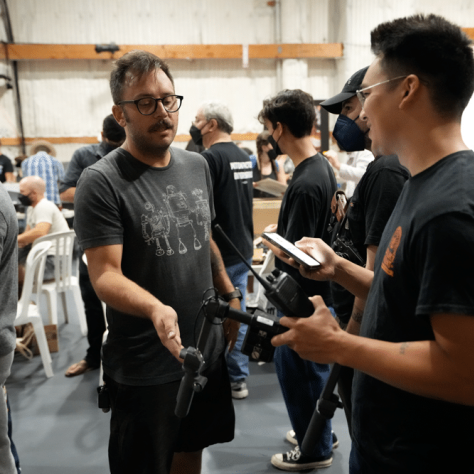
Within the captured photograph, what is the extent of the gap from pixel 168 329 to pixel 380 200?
0.73 meters

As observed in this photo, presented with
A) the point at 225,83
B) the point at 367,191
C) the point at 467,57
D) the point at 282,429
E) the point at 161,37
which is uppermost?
the point at 161,37

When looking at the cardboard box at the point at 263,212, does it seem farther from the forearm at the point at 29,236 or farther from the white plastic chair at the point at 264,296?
the forearm at the point at 29,236

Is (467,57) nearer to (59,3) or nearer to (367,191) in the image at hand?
(367,191)

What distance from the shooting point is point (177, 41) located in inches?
343

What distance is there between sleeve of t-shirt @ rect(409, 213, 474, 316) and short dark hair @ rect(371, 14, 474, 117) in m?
0.24

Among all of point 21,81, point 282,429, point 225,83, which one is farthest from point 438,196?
point 21,81

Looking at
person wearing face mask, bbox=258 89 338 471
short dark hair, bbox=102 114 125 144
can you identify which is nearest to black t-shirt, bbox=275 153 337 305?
person wearing face mask, bbox=258 89 338 471

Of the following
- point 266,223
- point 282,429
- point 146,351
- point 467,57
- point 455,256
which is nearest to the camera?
point 455,256

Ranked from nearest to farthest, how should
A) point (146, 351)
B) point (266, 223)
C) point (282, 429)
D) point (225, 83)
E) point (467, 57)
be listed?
point (467, 57) → point (146, 351) → point (282, 429) → point (266, 223) → point (225, 83)

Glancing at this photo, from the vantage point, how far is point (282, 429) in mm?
2697

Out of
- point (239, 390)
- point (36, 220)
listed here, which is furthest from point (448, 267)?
point (36, 220)

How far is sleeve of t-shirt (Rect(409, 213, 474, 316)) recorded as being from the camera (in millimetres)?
757

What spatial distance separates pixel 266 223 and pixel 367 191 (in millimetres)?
2659

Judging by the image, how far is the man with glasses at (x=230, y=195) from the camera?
3008mm
